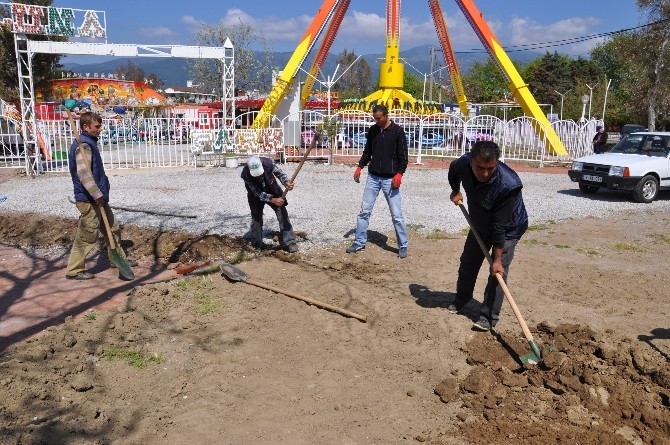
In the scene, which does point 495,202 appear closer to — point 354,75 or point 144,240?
point 144,240

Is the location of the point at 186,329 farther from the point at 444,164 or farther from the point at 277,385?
the point at 444,164

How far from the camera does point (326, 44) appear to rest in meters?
27.0

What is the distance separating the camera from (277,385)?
152 inches

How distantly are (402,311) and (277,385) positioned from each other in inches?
63.6

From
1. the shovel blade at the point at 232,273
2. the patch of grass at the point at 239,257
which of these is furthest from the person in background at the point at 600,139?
the shovel blade at the point at 232,273

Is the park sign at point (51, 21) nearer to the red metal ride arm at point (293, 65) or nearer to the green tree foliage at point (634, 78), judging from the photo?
the red metal ride arm at point (293, 65)

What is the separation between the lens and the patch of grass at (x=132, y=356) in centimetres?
411

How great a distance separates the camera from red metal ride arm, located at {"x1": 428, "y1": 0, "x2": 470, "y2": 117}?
27922 millimetres

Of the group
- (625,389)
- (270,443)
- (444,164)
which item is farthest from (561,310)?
(444,164)

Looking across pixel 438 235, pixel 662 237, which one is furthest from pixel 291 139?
pixel 662 237

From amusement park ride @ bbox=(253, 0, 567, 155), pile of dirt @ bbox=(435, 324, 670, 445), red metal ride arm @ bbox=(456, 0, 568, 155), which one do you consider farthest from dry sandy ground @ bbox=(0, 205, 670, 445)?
red metal ride arm @ bbox=(456, 0, 568, 155)

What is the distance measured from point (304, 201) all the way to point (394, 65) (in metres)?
17.7

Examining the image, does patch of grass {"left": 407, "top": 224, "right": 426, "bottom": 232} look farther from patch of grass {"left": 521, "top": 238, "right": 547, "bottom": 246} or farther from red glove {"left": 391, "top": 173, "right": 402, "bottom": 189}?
red glove {"left": 391, "top": 173, "right": 402, "bottom": 189}

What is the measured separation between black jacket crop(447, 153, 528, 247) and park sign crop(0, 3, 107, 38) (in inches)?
553
